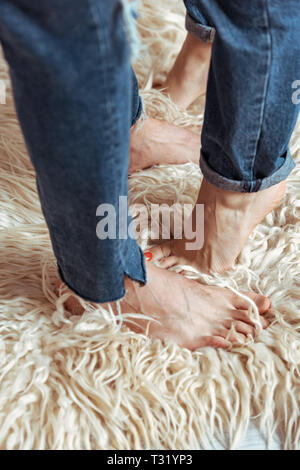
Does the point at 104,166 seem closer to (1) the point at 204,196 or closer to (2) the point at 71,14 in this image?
(2) the point at 71,14

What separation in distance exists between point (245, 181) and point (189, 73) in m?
0.41

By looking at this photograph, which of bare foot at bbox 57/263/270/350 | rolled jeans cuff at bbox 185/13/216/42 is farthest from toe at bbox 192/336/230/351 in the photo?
rolled jeans cuff at bbox 185/13/216/42

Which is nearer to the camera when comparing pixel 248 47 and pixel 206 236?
pixel 248 47

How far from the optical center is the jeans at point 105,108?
0.37m

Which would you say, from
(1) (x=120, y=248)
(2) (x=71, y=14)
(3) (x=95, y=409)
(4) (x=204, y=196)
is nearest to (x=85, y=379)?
(3) (x=95, y=409)

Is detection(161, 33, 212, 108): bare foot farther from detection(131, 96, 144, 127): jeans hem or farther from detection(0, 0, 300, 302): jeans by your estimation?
detection(0, 0, 300, 302): jeans

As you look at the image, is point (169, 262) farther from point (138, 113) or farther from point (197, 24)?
point (197, 24)

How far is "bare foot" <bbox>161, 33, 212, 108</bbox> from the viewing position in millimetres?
921

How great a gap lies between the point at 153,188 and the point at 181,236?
4.3 inches

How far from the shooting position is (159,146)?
2.85ft

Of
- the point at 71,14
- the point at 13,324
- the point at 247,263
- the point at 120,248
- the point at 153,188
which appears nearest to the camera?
the point at 71,14

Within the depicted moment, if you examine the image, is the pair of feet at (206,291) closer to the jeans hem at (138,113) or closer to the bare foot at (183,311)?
the bare foot at (183,311)

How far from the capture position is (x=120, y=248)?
1.68ft

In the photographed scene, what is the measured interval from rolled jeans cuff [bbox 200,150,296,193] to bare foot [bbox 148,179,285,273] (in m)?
0.01
